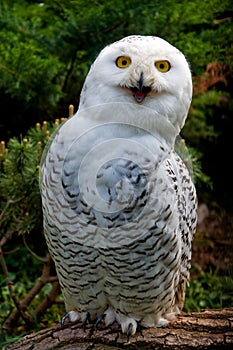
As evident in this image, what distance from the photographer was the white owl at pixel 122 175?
6.71 feet

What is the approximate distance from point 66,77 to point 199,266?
76.1 inches

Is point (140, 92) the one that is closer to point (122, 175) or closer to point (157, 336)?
point (122, 175)

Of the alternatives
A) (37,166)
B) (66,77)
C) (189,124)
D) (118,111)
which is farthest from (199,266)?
(118,111)

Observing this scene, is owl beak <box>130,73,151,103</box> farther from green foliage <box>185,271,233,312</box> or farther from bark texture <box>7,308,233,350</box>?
green foliage <box>185,271,233,312</box>

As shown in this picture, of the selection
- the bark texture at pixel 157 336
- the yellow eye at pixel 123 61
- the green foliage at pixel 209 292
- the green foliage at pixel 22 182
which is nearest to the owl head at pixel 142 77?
the yellow eye at pixel 123 61

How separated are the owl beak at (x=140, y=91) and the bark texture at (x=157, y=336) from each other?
1024mm

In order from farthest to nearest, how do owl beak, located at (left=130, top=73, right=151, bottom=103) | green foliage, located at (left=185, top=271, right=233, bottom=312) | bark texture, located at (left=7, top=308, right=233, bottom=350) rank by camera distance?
green foliage, located at (left=185, top=271, right=233, bottom=312) → bark texture, located at (left=7, top=308, right=233, bottom=350) → owl beak, located at (left=130, top=73, right=151, bottom=103)

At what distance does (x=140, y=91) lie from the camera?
2.00 meters

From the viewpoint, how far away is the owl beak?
1972 millimetres

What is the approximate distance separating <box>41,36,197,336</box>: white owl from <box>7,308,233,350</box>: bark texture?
9.2 inches

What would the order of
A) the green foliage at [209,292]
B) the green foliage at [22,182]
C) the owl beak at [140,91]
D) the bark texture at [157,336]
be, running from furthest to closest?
the green foliage at [209,292] → the green foliage at [22,182] → the bark texture at [157,336] → the owl beak at [140,91]

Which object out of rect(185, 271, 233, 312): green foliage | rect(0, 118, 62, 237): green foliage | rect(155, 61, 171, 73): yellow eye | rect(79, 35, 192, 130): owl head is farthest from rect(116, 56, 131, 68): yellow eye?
rect(185, 271, 233, 312): green foliage

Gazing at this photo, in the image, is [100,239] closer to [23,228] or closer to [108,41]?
[23,228]

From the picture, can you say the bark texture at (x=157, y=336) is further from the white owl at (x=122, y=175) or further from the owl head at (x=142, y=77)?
the owl head at (x=142, y=77)
